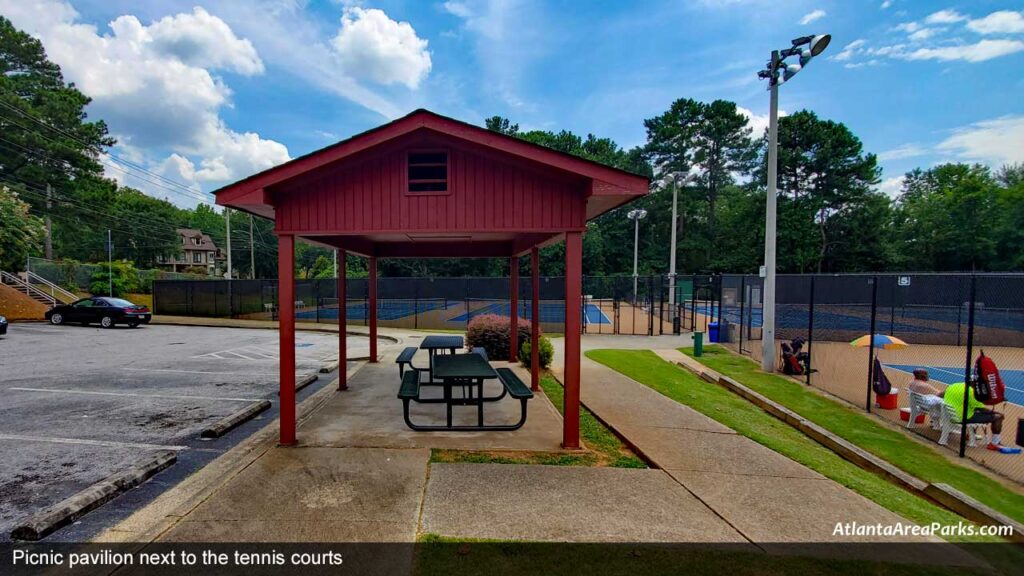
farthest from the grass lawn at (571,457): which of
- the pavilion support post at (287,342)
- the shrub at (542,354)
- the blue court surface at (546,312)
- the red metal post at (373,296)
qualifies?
the blue court surface at (546,312)

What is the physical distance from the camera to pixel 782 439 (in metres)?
6.26

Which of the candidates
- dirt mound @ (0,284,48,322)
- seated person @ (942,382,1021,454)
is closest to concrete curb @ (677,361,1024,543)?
seated person @ (942,382,1021,454)

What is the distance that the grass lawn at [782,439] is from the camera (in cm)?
396

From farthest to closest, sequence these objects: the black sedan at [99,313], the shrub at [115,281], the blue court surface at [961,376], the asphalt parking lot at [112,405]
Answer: the shrub at [115,281], the black sedan at [99,313], the blue court surface at [961,376], the asphalt parking lot at [112,405]

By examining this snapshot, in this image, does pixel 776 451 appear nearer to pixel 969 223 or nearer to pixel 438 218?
pixel 438 218

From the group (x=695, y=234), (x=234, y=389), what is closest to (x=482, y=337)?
(x=234, y=389)

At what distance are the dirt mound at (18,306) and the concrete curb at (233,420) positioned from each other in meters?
22.5

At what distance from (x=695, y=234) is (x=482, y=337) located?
44774mm

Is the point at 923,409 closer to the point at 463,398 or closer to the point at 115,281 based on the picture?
the point at 463,398

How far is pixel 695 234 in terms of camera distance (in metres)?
50.3

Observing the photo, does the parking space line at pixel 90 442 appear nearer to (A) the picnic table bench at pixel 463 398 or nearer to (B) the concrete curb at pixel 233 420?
(B) the concrete curb at pixel 233 420

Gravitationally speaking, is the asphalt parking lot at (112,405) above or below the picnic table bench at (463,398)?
below

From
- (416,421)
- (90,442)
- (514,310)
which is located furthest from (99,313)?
(416,421)

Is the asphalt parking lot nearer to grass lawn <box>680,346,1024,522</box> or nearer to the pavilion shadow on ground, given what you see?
the pavilion shadow on ground
